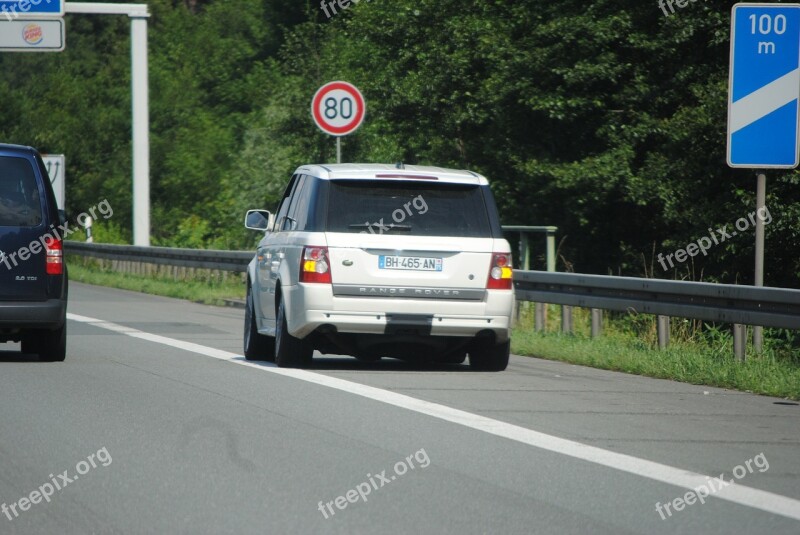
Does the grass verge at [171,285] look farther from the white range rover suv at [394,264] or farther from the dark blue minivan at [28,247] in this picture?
the white range rover suv at [394,264]

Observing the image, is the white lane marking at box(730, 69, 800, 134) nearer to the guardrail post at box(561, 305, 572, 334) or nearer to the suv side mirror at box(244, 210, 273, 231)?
the guardrail post at box(561, 305, 572, 334)

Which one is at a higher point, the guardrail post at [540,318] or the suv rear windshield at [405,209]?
the suv rear windshield at [405,209]

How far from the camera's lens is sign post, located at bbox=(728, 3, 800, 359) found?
42.6 ft

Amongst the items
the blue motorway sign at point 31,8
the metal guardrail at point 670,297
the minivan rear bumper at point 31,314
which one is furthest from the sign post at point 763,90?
the blue motorway sign at point 31,8

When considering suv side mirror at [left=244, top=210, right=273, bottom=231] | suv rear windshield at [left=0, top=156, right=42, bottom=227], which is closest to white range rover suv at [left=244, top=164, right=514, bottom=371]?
suv side mirror at [left=244, top=210, right=273, bottom=231]

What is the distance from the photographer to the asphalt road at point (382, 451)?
642 centimetres

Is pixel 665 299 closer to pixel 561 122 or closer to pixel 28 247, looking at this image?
pixel 28 247

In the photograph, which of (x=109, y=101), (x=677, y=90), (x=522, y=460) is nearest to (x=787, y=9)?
(x=522, y=460)

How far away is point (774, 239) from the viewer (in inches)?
810

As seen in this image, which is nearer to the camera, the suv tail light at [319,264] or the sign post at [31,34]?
the suv tail light at [319,264]

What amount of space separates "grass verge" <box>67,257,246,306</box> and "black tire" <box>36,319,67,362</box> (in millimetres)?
10943

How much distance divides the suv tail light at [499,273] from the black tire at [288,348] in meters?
1.66

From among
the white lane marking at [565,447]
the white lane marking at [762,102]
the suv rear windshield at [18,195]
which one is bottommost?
the white lane marking at [565,447]

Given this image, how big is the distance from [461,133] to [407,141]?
5.55ft
